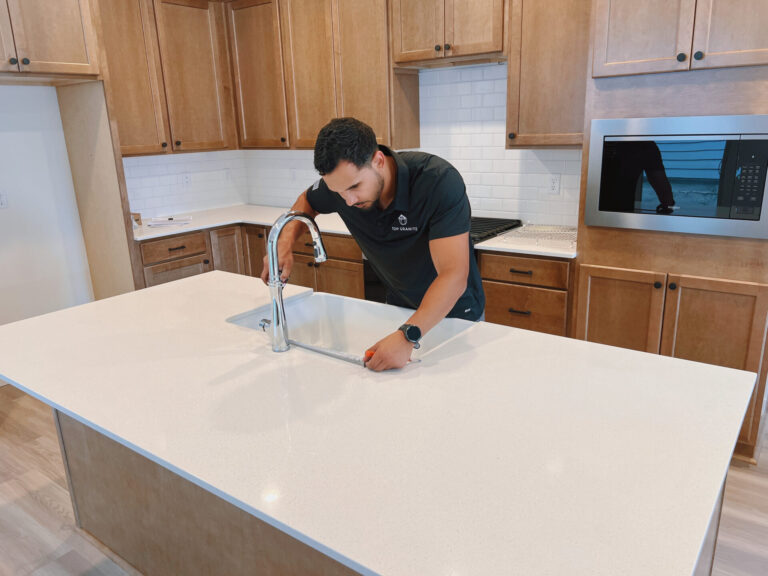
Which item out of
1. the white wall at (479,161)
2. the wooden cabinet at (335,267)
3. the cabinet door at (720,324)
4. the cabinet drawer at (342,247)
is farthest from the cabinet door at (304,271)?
the cabinet door at (720,324)

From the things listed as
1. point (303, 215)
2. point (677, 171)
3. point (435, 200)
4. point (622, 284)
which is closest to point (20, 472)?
point (303, 215)

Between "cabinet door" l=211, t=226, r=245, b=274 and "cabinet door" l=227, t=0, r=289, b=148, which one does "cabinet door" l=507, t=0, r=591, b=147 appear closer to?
"cabinet door" l=227, t=0, r=289, b=148

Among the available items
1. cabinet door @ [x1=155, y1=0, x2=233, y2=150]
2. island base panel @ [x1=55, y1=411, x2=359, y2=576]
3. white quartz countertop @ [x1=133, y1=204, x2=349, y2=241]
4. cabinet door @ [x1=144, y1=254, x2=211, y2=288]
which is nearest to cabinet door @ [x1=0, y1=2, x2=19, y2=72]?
cabinet door @ [x1=155, y1=0, x2=233, y2=150]

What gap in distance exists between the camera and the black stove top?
10.3 ft

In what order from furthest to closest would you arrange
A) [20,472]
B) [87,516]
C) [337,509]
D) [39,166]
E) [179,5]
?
[179,5] < [39,166] < [20,472] < [87,516] < [337,509]

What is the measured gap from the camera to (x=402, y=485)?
981 mm

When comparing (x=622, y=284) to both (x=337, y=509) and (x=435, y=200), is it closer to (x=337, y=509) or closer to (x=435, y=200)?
(x=435, y=200)

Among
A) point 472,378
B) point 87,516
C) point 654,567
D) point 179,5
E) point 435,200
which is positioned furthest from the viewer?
point 179,5

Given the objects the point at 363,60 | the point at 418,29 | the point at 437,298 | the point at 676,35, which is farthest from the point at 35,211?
the point at 676,35

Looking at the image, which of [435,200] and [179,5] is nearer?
[435,200]

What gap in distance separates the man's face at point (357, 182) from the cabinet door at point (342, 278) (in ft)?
6.03

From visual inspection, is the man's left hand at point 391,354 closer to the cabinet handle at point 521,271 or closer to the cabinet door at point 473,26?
the cabinet handle at point 521,271

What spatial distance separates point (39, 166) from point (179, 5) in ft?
4.55

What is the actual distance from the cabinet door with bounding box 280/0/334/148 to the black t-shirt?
6.16 ft
